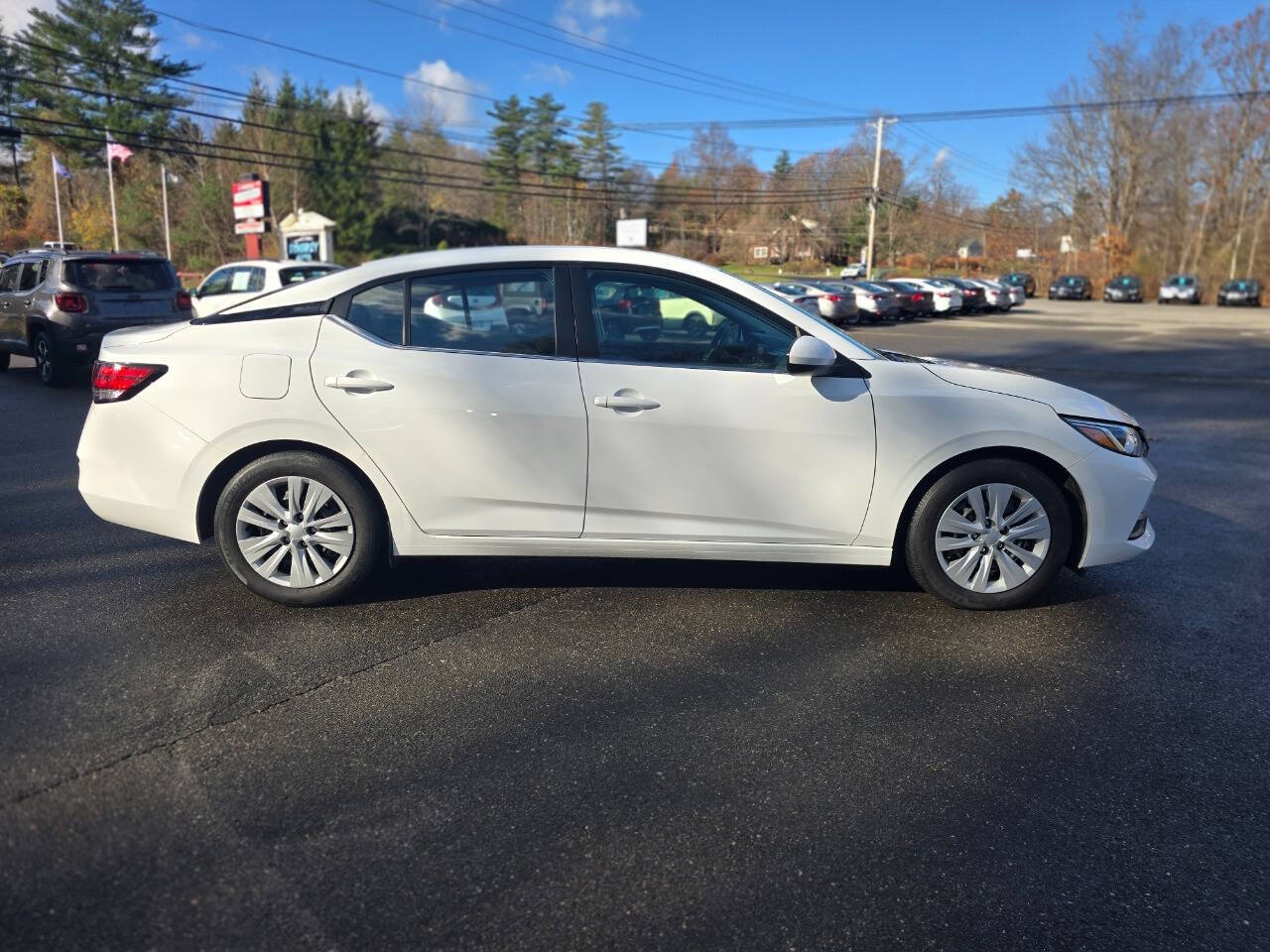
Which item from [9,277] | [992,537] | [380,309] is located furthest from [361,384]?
[9,277]

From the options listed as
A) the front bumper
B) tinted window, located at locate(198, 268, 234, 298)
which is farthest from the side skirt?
tinted window, located at locate(198, 268, 234, 298)

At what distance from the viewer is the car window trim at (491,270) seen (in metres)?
4.20

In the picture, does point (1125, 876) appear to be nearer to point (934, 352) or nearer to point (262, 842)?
point (262, 842)

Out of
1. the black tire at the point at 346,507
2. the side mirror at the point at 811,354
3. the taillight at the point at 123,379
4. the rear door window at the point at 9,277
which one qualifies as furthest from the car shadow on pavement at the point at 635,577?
the rear door window at the point at 9,277

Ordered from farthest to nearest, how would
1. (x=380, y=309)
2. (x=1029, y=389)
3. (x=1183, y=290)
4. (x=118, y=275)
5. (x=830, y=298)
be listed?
1. (x=1183, y=290)
2. (x=830, y=298)
3. (x=118, y=275)
4. (x=1029, y=389)
5. (x=380, y=309)

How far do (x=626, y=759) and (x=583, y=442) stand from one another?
1.52 metres

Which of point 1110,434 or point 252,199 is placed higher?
point 252,199

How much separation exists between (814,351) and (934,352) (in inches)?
708

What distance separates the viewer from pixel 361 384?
4105 mm

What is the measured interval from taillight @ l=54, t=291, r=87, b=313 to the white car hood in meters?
11.0

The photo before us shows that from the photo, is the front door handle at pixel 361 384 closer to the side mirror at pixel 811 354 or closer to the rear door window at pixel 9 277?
the side mirror at pixel 811 354

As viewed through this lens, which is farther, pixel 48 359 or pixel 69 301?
pixel 48 359

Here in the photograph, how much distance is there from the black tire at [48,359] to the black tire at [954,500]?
11320 millimetres

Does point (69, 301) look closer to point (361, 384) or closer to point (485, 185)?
point (361, 384)
